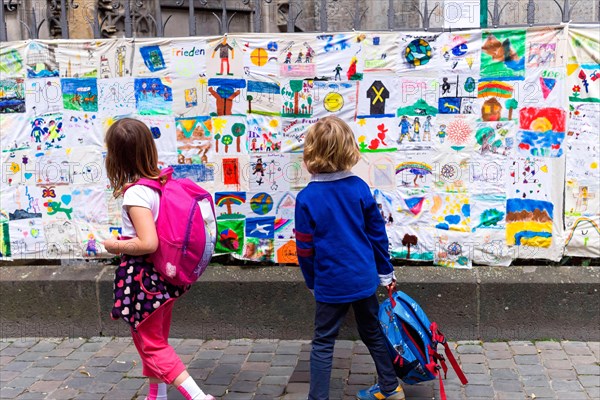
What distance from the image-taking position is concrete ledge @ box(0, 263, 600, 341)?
4641 mm

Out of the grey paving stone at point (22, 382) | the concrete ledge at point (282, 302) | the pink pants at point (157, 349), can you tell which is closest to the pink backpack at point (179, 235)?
the pink pants at point (157, 349)

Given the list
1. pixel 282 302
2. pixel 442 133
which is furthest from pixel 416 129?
pixel 282 302

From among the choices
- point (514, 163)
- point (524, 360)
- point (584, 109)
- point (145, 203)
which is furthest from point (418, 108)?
point (145, 203)

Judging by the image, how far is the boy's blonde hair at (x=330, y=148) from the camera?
3.50m

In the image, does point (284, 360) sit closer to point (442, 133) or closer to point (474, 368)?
point (474, 368)

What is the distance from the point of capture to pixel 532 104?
4.69m

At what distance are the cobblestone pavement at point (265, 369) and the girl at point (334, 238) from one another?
654 mm

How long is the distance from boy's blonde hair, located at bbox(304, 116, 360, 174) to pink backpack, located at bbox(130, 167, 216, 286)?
662 millimetres

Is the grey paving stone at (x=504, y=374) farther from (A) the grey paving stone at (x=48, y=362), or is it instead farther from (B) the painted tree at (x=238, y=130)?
(A) the grey paving stone at (x=48, y=362)

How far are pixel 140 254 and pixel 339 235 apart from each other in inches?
40.7

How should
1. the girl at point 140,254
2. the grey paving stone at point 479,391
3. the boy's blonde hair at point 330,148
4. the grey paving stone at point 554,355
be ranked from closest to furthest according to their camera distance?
1. the girl at point 140,254
2. the boy's blonde hair at point 330,148
3. the grey paving stone at point 479,391
4. the grey paving stone at point 554,355

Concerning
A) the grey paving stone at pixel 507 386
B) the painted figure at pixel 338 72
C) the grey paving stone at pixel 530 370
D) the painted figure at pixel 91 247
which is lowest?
the grey paving stone at pixel 507 386

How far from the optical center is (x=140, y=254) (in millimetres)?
3375

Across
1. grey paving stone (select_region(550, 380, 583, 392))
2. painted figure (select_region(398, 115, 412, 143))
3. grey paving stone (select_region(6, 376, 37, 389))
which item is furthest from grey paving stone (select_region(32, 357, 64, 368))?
grey paving stone (select_region(550, 380, 583, 392))
